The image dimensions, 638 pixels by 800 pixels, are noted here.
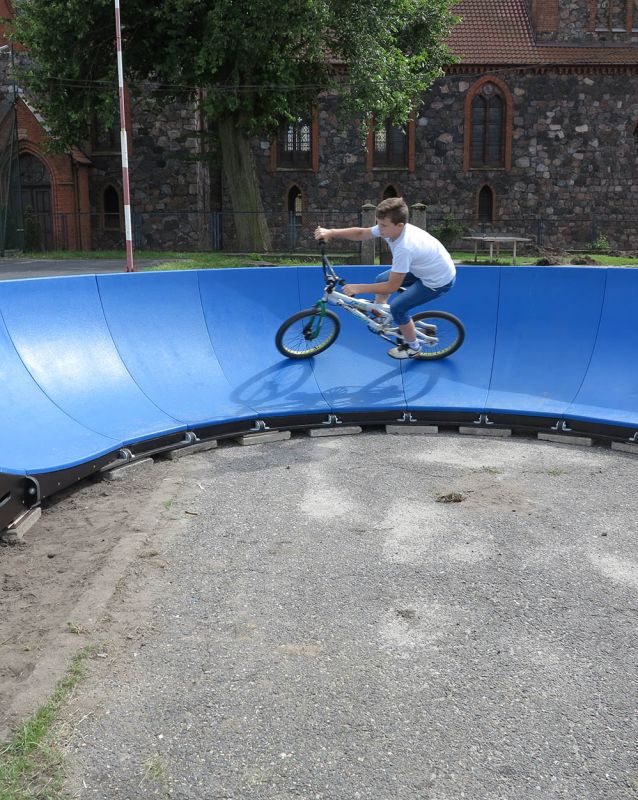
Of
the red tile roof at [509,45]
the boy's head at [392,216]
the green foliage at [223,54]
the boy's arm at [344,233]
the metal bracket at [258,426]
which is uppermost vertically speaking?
the red tile roof at [509,45]

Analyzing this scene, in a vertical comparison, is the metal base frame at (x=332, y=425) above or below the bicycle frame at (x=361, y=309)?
below

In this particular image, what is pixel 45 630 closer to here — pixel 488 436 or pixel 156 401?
pixel 156 401

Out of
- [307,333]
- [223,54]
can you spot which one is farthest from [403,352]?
[223,54]

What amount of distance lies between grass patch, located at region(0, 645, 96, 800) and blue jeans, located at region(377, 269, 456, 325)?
594 cm

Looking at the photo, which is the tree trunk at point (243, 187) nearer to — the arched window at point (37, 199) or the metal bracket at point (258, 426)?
the arched window at point (37, 199)

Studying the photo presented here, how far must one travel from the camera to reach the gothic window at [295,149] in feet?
120

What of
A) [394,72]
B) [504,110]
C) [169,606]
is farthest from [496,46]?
[169,606]

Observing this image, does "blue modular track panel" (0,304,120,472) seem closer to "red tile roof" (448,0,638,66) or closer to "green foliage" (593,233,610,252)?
"green foliage" (593,233,610,252)

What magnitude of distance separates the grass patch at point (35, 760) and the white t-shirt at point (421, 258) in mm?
5777

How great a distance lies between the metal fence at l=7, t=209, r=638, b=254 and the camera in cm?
3447

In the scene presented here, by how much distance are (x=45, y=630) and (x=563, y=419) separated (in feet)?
18.2

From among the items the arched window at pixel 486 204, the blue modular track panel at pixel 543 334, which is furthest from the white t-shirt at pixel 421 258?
the arched window at pixel 486 204

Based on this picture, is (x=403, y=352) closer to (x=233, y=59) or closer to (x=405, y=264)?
(x=405, y=264)

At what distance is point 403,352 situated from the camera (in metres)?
9.13
